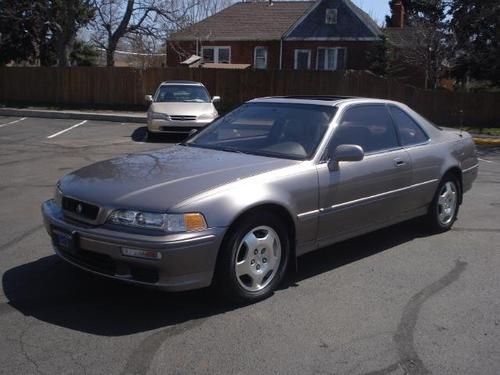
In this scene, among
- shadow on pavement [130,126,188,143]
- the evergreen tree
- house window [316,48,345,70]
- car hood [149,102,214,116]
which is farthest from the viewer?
house window [316,48,345,70]

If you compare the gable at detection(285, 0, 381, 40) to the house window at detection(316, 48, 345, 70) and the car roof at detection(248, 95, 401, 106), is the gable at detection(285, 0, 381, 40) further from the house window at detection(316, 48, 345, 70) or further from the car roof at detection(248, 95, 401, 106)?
the car roof at detection(248, 95, 401, 106)

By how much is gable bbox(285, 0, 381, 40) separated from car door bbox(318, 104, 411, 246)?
30.9 metres

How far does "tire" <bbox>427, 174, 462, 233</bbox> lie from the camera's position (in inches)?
251

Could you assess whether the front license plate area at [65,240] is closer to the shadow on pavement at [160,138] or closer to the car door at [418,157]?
the car door at [418,157]

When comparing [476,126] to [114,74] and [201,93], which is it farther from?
[114,74]

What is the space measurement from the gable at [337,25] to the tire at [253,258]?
1280 inches

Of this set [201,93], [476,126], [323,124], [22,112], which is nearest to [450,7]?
[476,126]

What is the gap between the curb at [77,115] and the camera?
69.2ft

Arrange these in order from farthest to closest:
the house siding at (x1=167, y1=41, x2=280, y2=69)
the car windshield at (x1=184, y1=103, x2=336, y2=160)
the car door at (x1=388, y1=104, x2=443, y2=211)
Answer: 1. the house siding at (x1=167, y1=41, x2=280, y2=69)
2. the car door at (x1=388, y1=104, x2=443, y2=211)
3. the car windshield at (x1=184, y1=103, x2=336, y2=160)

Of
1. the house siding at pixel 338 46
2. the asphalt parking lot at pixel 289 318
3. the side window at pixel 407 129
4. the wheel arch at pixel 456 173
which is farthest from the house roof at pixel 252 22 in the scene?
the asphalt parking lot at pixel 289 318

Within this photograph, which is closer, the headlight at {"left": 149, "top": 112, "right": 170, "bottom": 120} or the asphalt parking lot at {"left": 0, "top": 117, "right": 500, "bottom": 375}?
the asphalt parking lot at {"left": 0, "top": 117, "right": 500, "bottom": 375}

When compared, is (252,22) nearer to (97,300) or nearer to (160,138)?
(160,138)

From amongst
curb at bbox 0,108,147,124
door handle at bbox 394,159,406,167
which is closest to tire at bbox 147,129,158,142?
curb at bbox 0,108,147,124

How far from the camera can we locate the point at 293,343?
12.4ft
